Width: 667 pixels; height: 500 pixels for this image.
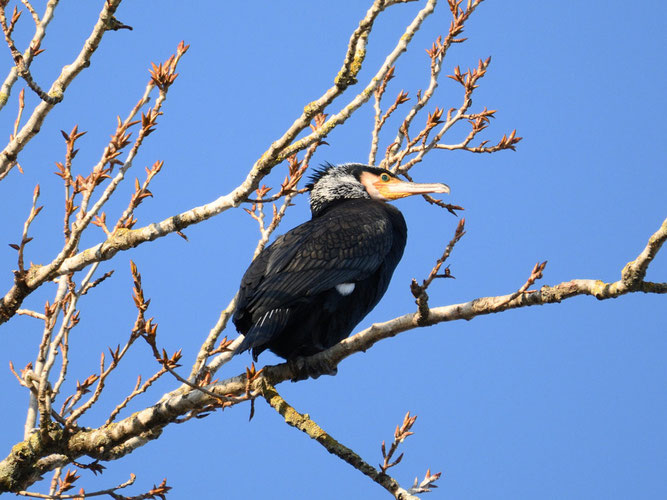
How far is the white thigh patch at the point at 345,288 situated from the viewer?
540cm

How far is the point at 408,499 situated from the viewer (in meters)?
3.57

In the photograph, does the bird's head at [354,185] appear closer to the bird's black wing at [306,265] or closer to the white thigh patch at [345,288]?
the bird's black wing at [306,265]

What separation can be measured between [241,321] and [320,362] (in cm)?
64

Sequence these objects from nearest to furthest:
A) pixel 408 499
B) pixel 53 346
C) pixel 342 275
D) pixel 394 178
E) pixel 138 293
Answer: pixel 408 499
pixel 138 293
pixel 53 346
pixel 342 275
pixel 394 178

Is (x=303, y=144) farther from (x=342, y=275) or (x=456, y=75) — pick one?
(x=456, y=75)

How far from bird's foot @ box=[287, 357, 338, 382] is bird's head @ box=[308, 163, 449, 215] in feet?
5.70

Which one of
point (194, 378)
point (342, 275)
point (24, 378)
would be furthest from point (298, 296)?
point (24, 378)

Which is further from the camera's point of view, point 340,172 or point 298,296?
point 340,172

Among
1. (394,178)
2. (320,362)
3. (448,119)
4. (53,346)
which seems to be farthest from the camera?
(394,178)

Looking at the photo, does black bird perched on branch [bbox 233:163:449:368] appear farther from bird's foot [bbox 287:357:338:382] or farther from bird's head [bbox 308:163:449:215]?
bird's head [bbox 308:163:449:215]

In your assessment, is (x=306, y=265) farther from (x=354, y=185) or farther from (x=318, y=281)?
(x=354, y=185)

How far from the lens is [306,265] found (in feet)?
17.5

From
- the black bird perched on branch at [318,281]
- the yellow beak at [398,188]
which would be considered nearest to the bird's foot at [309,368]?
the black bird perched on branch at [318,281]

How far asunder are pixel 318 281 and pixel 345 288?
0.23m
